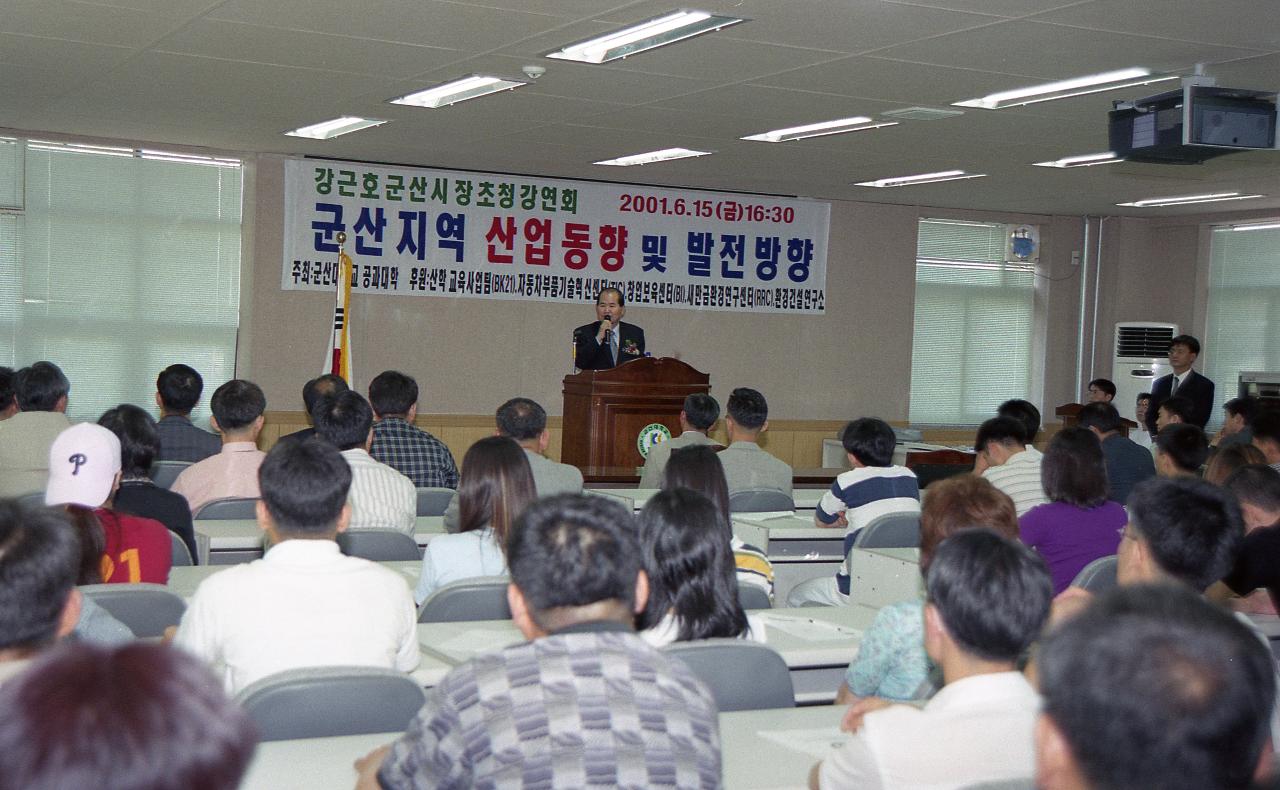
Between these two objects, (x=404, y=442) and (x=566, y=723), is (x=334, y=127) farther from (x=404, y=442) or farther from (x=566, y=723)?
(x=566, y=723)

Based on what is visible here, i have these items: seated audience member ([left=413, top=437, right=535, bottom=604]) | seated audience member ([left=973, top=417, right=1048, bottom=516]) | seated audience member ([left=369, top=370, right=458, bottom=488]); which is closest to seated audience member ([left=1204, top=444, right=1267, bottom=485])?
seated audience member ([left=973, top=417, right=1048, bottom=516])

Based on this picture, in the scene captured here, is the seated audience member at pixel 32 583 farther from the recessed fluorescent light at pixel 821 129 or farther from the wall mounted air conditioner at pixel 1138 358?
the wall mounted air conditioner at pixel 1138 358

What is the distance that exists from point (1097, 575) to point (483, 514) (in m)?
1.77

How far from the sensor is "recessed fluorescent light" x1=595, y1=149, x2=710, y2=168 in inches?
348

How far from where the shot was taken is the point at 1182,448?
527 cm

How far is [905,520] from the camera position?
4.58m

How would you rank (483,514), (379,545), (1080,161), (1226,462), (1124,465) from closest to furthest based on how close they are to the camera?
1. (483,514)
2. (379,545)
3. (1226,462)
4. (1124,465)
5. (1080,161)

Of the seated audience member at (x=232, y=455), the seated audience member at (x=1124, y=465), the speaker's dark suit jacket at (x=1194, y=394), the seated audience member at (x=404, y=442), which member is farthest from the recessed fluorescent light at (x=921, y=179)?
the seated audience member at (x=232, y=455)

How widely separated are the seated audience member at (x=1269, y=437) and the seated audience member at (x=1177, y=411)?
1.59m

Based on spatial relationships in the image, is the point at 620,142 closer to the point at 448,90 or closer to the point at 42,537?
the point at 448,90

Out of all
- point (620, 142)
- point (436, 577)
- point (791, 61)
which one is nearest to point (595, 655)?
point (436, 577)

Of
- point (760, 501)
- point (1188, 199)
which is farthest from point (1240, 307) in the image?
point (760, 501)

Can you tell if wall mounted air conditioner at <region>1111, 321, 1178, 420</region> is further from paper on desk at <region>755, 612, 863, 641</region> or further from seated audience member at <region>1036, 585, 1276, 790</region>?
seated audience member at <region>1036, 585, 1276, 790</region>

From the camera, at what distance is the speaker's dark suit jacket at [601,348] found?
831 centimetres
